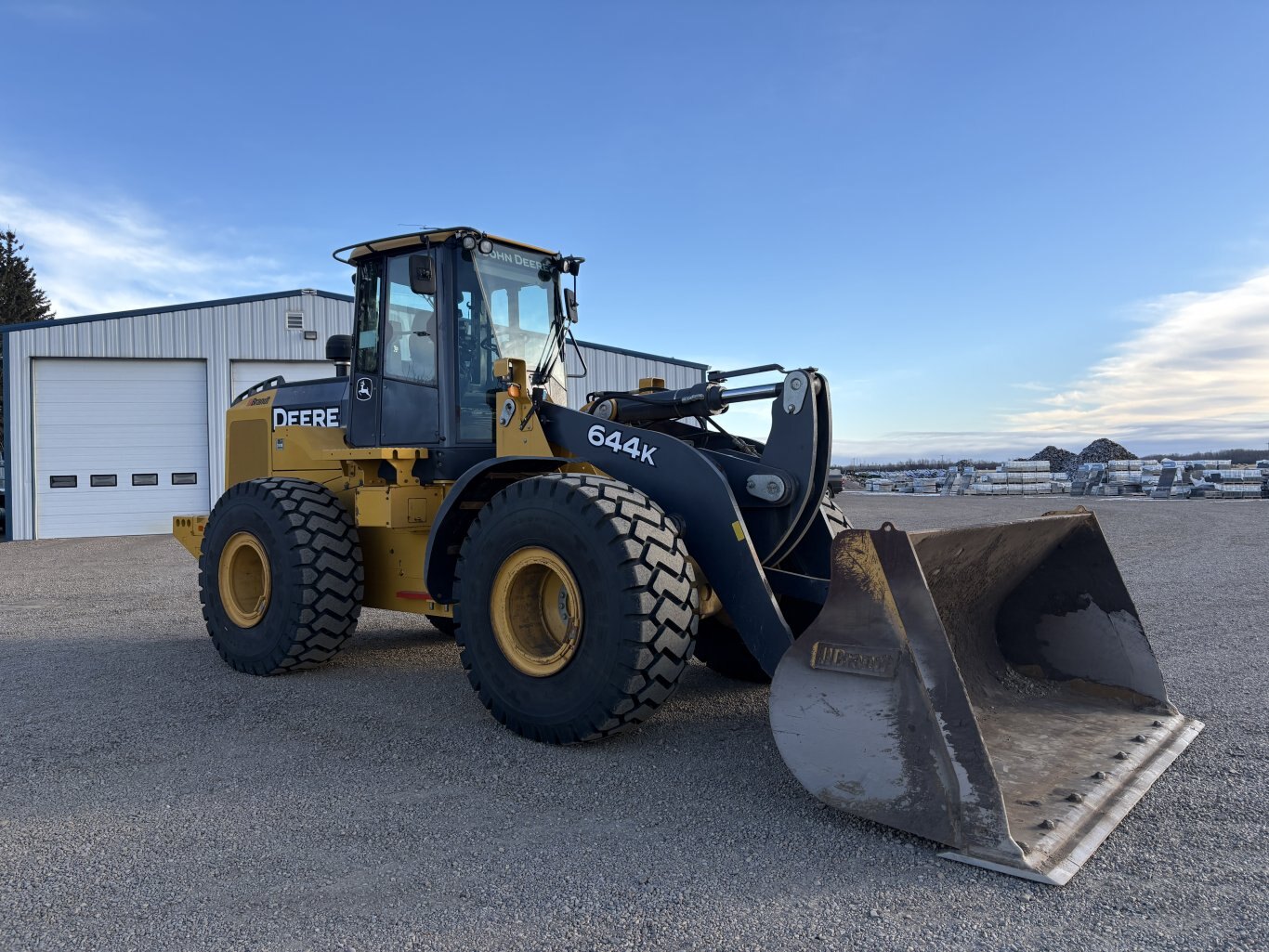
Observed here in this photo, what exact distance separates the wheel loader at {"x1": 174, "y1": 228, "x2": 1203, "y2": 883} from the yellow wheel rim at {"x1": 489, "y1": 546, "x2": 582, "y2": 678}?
0.05 feet

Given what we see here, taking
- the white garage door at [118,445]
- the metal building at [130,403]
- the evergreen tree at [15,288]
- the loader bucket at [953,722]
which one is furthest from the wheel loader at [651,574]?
the evergreen tree at [15,288]

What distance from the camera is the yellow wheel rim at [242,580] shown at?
21.1ft

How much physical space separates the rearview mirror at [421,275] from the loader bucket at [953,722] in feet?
10.6

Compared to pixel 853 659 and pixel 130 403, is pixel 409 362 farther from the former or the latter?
pixel 130 403

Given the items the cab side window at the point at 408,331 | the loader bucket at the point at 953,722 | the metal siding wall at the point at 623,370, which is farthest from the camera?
the metal siding wall at the point at 623,370

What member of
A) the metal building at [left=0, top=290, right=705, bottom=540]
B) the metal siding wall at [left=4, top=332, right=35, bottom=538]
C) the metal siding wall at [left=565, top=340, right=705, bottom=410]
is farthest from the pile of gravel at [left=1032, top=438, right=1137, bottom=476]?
the metal siding wall at [left=4, top=332, right=35, bottom=538]

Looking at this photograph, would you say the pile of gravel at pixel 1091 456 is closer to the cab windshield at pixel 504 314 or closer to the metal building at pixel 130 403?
the metal building at pixel 130 403

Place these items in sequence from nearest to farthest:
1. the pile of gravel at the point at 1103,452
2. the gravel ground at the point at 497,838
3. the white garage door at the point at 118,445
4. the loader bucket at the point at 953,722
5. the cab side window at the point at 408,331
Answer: the gravel ground at the point at 497,838 < the loader bucket at the point at 953,722 < the cab side window at the point at 408,331 < the white garage door at the point at 118,445 < the pile of gravel at the point at 1103,452

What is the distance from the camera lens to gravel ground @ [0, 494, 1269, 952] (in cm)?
276

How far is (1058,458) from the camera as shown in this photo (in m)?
43.5

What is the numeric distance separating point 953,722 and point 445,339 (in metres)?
3.98

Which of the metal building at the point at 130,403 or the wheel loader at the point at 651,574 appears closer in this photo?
the wheel loader at the point at 651,574

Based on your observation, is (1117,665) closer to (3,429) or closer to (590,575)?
(590,575)

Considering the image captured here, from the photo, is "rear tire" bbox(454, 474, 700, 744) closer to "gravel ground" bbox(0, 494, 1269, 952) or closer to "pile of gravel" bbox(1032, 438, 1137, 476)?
"gravel ground" bbox(0, 494, 1269, 952)
